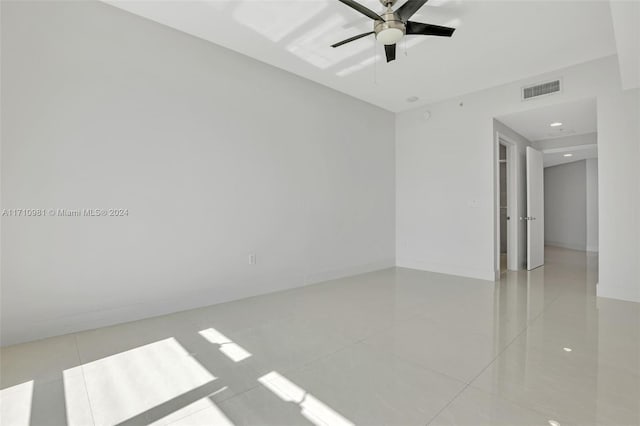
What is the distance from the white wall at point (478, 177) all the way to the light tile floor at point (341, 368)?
0.89 meters

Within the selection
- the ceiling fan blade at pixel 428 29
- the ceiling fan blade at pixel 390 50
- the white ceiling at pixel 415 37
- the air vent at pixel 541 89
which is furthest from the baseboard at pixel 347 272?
the air vent at pixel 541 89

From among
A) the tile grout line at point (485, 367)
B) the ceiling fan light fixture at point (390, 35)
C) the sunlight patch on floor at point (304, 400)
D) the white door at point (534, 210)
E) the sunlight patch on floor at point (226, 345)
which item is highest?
the ceiling fan light fixture at point (390, 35)

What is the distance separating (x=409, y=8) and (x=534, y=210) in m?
4.86

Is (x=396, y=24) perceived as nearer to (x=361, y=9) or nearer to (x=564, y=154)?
(x=361, y=9)

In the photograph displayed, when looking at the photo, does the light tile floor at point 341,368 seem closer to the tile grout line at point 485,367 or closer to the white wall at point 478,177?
the tile grout line at point 485,367

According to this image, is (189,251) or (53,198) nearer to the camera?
(53,198)

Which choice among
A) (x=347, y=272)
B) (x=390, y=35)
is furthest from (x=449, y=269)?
(x=390, y=35)

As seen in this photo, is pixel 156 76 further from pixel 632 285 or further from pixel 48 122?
pixel 632 285

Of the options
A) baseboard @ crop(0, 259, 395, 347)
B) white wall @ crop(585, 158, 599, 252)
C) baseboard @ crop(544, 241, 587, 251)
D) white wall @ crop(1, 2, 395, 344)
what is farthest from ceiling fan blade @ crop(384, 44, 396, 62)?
baseboard @ crop(544, 241, 587, 251)

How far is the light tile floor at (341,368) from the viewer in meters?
1.69

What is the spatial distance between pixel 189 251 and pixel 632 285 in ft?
17.2

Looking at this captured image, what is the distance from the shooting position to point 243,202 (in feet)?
12.8

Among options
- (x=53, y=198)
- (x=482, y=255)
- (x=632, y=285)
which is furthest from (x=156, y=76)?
(x=632, y=285)

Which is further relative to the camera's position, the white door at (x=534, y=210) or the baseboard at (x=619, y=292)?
the white door at (x=534, y=210)
